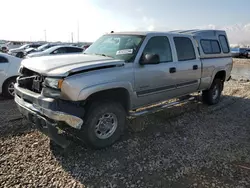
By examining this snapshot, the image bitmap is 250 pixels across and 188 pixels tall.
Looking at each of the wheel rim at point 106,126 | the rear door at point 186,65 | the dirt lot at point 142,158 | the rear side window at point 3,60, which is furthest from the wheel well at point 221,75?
the rear side window at point 3,60

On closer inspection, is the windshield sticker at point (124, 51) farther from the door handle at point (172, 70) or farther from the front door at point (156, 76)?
the door handle at point (172, 70)

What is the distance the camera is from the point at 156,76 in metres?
4.37

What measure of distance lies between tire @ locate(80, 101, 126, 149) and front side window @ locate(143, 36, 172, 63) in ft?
4.14

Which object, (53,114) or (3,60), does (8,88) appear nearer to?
(3,60)

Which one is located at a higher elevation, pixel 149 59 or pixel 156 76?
pixel 149 59

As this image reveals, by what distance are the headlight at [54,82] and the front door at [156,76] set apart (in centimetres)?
138

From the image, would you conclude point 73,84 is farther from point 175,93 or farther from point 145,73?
Result: point 175,93

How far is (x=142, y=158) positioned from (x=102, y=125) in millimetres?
833

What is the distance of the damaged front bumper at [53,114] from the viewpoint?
123 inches

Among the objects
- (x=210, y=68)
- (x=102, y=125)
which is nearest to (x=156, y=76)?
(x=102, y=125)

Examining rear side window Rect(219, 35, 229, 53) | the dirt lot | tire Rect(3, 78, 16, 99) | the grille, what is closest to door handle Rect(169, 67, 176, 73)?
the dirt lot

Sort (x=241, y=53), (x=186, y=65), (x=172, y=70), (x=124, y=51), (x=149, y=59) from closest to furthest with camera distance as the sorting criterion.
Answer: (x=149, y=59), (x=124, y=51), (x=172, y=70), (x=186, y=65), (x=241, y=53)

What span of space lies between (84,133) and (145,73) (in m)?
1.55

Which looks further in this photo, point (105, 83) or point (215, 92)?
point (215, 92)
